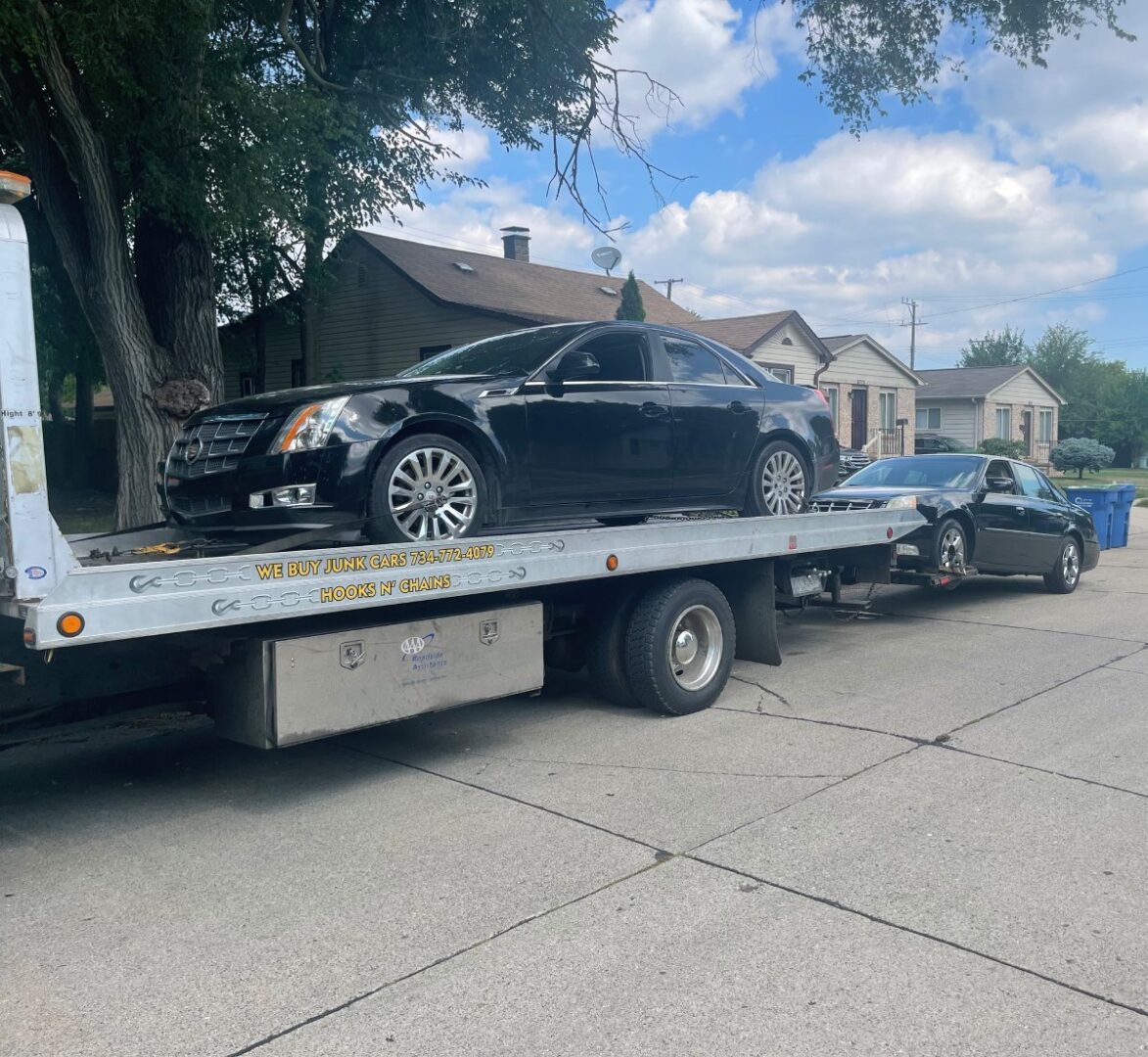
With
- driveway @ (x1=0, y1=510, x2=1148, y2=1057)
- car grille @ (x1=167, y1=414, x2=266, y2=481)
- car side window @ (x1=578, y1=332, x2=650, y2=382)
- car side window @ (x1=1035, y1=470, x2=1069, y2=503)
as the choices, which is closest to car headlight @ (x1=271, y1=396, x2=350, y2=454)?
car grille @ (x1=167, y1=414, x2=266, y2=481)

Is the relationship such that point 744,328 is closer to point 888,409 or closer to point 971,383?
point 888,409

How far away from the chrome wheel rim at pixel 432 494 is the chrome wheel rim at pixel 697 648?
1.97 metres

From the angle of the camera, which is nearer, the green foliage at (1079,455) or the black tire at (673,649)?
the black tire at (673,649)

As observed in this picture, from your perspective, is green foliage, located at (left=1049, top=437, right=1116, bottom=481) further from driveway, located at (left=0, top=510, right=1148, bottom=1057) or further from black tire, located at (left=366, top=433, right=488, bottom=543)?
black tire, located at (left=366, top=433, right=488, bottom=543)

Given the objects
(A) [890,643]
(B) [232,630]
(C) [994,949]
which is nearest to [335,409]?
(B) [232,630]

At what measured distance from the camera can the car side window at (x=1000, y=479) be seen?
39.7ft

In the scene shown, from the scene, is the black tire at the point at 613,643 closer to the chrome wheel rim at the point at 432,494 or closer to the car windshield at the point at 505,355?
the chrome wheel rim at the point at 432,494

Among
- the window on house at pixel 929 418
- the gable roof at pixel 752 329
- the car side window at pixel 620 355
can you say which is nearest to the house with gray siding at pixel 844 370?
the gable roof at pixel 752 329

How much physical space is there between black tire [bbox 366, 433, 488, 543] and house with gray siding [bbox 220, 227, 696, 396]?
17.5 meters

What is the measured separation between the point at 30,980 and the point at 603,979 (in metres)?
1.92

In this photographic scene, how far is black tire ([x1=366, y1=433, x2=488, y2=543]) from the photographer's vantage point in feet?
18.7

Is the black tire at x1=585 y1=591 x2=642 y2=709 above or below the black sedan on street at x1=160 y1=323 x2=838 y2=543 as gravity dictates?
below

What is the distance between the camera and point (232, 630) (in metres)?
5.18

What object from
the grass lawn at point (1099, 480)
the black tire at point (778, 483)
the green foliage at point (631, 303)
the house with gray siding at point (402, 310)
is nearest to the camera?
the black tire at point (778, 483)
